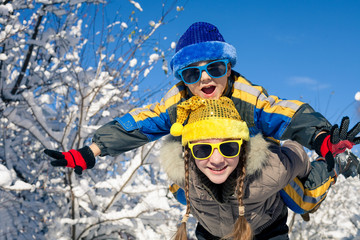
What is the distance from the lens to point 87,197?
3477mm

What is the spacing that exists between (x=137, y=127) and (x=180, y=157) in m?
0.37

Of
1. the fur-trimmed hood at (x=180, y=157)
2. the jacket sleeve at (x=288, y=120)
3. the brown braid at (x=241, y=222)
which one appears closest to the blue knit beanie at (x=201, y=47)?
the jacket sleeve at (x=288, y=120)

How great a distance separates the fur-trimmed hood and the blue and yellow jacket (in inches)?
4.9

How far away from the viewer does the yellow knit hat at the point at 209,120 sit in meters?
1.56

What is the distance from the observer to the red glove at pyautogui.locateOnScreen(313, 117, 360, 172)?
1308 millimetres

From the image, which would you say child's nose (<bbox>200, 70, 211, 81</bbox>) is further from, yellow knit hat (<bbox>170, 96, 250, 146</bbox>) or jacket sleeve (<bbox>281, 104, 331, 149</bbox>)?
jacket sleeve (<bbox>281, 104, 331, 149</bbox>)

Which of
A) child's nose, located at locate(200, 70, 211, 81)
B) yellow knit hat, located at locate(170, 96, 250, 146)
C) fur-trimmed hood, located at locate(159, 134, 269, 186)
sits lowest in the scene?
fur-trimmed hood, located at locate(159, 134, 269, 186)

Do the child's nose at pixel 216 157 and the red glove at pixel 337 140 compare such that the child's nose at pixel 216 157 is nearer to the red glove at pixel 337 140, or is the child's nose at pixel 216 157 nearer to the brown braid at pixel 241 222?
the brown braid at pixel 241 222

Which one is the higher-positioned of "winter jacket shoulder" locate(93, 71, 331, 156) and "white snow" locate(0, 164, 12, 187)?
"winter jacket shoulder" locate(93, 71, 331, 156)

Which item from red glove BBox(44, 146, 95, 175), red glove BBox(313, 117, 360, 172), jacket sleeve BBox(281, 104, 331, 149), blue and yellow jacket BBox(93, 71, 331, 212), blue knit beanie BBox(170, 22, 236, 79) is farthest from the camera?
blue knit beanie BBox(170, 22, 236, 79)

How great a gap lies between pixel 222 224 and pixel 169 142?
587mm

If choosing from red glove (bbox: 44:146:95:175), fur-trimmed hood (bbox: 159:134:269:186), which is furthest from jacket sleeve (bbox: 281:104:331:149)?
red glove (bbox: 44:146:95:175)

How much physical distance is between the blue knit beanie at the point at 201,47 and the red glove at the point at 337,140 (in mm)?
797

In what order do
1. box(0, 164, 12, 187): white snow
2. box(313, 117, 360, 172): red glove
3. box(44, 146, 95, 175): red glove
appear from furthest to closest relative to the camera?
box(0, 164, 12, 187): white snow
box(44, 146, 95, 175): red glove
box(313, 117, 360, 172): red glove
